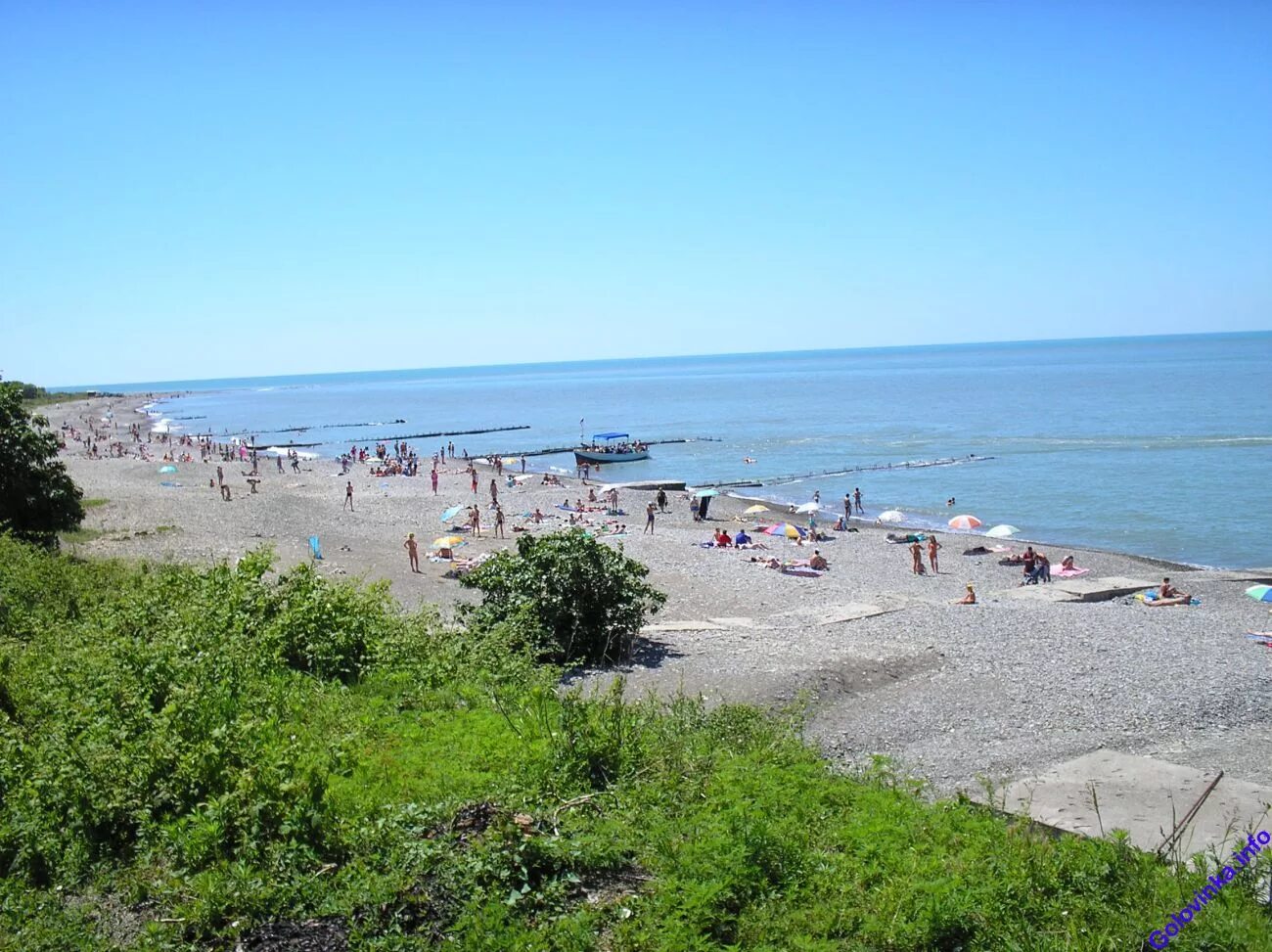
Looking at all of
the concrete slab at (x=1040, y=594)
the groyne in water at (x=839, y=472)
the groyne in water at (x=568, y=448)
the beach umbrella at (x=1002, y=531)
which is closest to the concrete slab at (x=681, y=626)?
the concrete slab at (x=1040, y=594)

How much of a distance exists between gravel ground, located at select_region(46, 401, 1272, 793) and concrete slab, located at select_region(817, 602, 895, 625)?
146mm

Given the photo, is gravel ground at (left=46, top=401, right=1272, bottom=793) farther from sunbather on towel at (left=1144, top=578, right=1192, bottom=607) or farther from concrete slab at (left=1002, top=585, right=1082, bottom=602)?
sunbather on towel at (left=1144, top=578, right=1192, bottom=607)

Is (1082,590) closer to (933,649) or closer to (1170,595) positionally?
(1170,595)

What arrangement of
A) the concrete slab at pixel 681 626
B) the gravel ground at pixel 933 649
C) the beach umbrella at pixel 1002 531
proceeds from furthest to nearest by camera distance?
1. the beach umbrella at pixel 1002 531
2. the concrete slab at pixel 681 626
3. the gravel ground at pixel 933 649

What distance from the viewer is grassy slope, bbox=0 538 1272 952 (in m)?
6.45

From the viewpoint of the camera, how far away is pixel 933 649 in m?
17.9

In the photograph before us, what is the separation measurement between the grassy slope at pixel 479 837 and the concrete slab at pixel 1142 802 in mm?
1311

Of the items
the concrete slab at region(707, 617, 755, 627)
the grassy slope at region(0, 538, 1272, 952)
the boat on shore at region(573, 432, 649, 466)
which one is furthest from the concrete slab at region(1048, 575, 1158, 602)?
→ the boat on shore at region(573, 432, 649, 466)

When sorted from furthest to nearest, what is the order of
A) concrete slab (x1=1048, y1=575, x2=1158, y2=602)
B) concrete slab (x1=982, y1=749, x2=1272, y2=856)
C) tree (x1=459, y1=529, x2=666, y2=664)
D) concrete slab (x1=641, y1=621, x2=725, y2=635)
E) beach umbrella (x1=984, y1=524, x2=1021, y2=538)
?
beach umbrella (x1=984, y1=524, x2=1021, y2=538) → concrete slab (x1=1048, y1=575, x2=1158, y2=602) → concrete slab (x1=641, y1=621, x2=725, y2=635) → tree (x1=459, y1=529, x2=666, y2=664) → concrete slab (x1=982, y1=749, x2=1272, y2=856)

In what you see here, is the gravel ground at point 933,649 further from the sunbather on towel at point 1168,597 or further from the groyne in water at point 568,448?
the groyne in water at point 568,448

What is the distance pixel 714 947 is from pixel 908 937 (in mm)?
1281

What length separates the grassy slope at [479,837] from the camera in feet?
21.2

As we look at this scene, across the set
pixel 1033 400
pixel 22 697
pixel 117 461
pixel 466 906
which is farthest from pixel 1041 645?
pixel 1033 400

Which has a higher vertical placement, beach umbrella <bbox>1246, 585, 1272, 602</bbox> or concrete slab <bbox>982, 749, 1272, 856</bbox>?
concrete slab <bbox>982, 749, 1272, 856</bbox>
